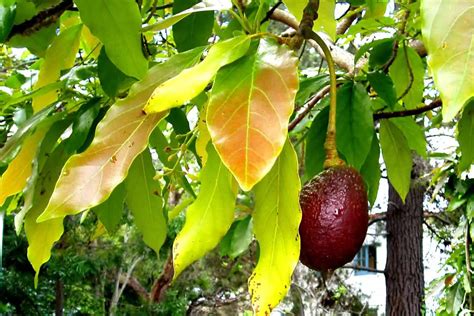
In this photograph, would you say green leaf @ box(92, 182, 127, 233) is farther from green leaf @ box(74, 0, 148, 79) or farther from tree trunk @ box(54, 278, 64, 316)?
tree trunk @ box(54, 278, 64, 316)

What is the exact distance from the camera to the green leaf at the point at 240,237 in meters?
1.68

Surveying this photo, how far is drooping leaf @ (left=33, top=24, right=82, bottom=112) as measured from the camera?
1.07 metres

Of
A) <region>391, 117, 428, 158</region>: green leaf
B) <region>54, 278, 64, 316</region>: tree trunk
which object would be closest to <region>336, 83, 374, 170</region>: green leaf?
<region>391, 117, 428, 158</region>: green leaf

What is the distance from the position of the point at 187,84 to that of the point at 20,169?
51 cm

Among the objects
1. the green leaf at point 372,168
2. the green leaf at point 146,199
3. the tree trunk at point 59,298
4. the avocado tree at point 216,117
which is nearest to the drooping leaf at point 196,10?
the avocado tree at point 216,117

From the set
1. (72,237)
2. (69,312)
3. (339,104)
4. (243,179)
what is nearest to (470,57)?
(243,179)

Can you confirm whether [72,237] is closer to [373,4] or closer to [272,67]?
[373,4]

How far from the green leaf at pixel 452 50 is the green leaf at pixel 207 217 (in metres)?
0.27

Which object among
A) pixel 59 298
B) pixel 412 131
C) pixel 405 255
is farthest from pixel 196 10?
pixel 59 298

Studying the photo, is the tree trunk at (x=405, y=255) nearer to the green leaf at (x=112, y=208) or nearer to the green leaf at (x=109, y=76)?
the green leaf at (x=112, y=208)

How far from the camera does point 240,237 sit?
169 cm

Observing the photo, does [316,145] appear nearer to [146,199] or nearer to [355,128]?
[355,128]

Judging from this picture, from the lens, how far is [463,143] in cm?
100

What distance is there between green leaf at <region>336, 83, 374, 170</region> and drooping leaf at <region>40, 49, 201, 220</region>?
1.49ft
